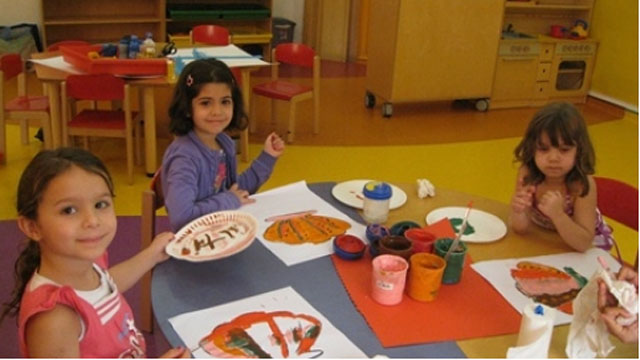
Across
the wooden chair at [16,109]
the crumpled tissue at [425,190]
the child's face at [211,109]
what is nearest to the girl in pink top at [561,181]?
the crumpled tissue at [425,190]

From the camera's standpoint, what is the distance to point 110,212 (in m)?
1.13

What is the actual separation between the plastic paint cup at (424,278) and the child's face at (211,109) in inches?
29.2

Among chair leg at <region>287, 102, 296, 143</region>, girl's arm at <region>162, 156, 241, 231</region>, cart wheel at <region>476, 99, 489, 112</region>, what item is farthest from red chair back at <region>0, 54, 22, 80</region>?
cart wheel at <region>476, 99, 489, 112</region>

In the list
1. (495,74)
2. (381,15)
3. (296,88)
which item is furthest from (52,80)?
(495,74)

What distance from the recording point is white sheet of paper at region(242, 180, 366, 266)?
1391mm

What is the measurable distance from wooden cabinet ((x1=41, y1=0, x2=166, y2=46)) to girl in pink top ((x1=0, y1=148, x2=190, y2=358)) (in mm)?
4811

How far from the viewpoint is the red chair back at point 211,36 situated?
14.4 feet

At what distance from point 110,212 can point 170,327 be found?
9.2 inches

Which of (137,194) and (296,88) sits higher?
(296,88)

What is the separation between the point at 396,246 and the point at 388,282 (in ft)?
0.53

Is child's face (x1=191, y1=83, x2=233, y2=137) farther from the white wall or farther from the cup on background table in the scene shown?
the white wall

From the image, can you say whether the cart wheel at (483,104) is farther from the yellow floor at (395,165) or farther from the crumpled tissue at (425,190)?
the crumpled tissue at (425,190)

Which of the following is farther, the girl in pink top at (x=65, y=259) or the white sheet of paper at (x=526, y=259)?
the white sheet of paper at (x=526, y=259)

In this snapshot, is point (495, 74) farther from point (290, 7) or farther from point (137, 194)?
point (137, 194)
